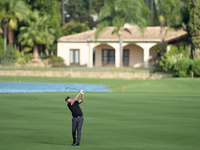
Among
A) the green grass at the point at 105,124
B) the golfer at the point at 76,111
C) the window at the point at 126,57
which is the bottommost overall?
the green grass at the point at 105,124

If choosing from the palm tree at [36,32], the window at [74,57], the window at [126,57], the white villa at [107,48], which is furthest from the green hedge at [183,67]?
the palm tree at [36,32]

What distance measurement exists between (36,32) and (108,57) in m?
10.7

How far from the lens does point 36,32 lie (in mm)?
71812

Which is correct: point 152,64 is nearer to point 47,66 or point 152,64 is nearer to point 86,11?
point 47,66

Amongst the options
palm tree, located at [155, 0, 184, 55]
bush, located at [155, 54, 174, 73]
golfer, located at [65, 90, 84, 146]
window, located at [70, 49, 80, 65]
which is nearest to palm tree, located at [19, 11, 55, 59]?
window, located at [70, 49, 80, 65]

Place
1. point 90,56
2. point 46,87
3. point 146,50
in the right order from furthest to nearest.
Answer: point 90,56 < point 146,50 < point 46,87

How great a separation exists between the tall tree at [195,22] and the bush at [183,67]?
13.4 feet

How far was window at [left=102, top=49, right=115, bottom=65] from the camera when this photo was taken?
230 feet

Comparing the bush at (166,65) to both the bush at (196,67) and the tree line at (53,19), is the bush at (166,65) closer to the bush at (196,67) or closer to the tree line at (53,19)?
the bush at (196,67)

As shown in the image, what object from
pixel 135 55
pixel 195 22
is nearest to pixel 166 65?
pixel 195 22

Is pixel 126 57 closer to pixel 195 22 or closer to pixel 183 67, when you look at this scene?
pixel 195 22

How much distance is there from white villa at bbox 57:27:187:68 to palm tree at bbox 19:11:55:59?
240 centimetres

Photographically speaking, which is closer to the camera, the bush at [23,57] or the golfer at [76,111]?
the golfer at [76,111]

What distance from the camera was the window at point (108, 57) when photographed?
70.0 meters
